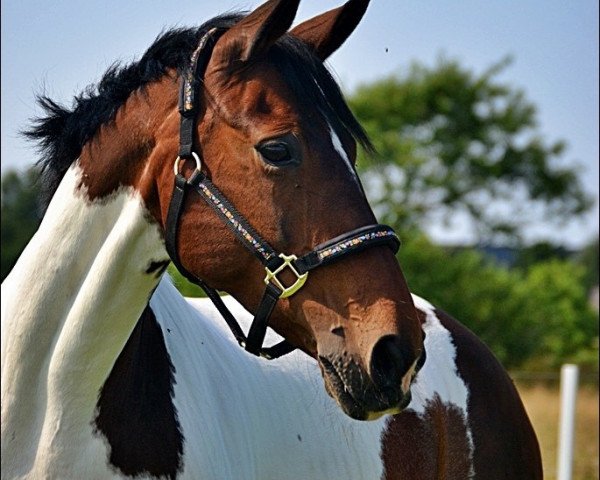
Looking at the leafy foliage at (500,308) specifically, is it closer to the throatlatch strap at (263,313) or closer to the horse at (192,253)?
the horse at (192,253)

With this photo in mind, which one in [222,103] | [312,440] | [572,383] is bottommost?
[572,383]

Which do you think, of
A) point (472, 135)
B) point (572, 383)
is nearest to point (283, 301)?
point (572, 383)

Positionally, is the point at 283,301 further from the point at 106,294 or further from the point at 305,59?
the point at 305,59

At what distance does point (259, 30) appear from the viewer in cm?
267

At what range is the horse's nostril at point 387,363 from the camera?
2.47 metres

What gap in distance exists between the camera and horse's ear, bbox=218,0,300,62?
265cm

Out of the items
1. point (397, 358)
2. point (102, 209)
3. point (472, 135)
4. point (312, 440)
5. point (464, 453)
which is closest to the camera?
point (397, 358)

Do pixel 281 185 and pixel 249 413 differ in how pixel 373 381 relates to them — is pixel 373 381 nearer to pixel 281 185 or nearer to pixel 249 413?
pixel 281 185

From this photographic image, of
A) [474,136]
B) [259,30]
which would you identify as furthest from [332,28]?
[474,136]

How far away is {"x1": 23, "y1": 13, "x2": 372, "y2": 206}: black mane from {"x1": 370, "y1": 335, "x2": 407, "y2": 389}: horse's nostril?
674mm

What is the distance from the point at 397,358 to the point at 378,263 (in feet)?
0.90

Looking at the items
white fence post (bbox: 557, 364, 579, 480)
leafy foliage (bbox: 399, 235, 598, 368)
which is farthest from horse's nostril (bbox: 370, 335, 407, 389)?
leafy foliage (bbox: 399, 235, 598, 368)

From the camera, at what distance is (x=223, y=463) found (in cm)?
303

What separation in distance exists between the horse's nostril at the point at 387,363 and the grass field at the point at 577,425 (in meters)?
6.30
